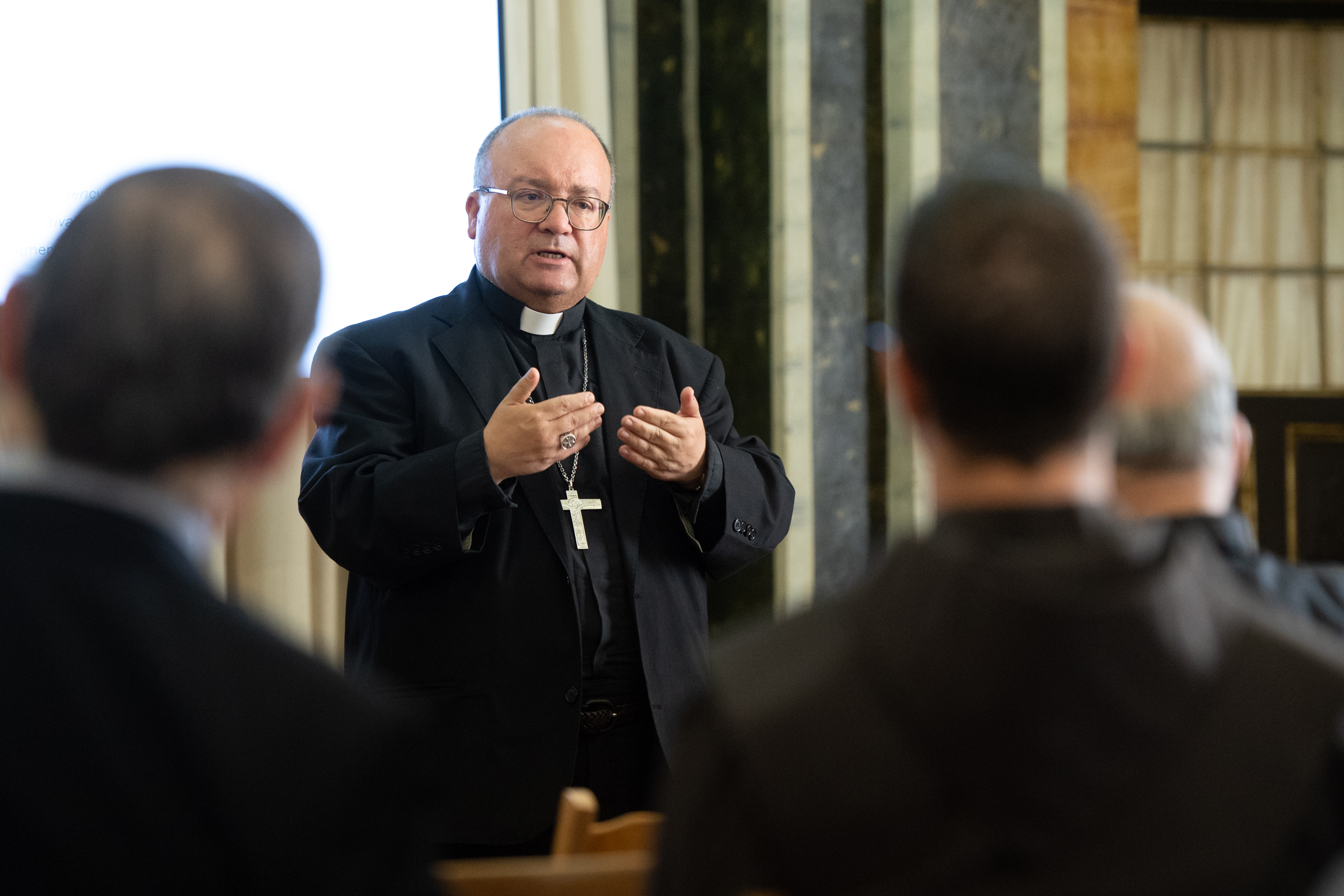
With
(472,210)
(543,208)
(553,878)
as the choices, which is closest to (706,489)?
(543,208)

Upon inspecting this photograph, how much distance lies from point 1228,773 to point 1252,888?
78 mm

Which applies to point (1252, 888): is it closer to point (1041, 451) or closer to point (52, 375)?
point (1041, 451)

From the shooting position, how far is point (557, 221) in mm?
2562

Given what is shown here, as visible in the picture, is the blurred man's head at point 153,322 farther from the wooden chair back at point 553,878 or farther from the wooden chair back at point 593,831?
the wooden chair back at point 593,831

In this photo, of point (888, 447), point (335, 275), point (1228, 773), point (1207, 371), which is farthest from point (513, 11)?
point (1228, 773)

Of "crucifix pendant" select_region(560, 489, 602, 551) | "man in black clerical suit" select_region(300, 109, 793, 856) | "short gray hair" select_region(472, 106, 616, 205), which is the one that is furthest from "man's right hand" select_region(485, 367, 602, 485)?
"short gray hair" select_region(472, 106, 616, 205)

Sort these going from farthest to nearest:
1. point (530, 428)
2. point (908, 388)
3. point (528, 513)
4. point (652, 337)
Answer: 1. point (652, 337)
2. point (528, 513)
3. point (530, 428)
4. point (908, 388)

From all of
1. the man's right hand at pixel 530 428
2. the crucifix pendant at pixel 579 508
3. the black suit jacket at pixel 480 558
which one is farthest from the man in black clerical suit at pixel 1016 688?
the crucifix pendant at pixel 579 508

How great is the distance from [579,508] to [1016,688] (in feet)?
5.59

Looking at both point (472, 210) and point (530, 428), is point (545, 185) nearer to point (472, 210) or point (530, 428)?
point (472, 210)

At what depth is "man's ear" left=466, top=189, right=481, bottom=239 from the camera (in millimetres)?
2674

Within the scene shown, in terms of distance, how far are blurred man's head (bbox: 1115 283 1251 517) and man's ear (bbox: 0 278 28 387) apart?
1.03 m

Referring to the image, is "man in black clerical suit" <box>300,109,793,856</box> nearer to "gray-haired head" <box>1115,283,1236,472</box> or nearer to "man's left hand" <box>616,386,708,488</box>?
"man's left hand" <box>616,386,708,488</box>

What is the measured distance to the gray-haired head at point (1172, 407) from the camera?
1.26m
